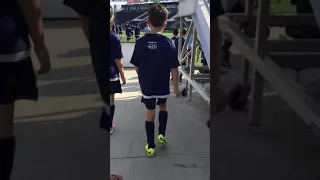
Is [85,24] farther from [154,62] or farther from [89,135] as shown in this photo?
[154,62]

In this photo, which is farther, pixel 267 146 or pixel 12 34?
pixel 267 146

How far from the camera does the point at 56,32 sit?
156 centimetres

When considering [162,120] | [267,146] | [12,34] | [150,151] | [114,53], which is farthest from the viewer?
[114,53]

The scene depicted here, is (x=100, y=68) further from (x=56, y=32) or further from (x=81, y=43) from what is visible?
(x=56, y=32)

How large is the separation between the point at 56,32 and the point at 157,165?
1975 millimetres

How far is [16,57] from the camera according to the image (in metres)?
1.54

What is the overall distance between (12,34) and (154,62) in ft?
5.97

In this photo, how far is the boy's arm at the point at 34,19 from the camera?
1.53 metres

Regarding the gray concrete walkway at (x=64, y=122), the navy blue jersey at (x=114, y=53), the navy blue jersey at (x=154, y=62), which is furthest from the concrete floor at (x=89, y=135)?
the navy blue jersey at (x=114, y=53)

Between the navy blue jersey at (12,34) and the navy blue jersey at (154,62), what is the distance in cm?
175

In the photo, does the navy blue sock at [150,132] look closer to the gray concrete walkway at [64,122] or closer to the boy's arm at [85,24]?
the gray concrete walkway at [64,122]

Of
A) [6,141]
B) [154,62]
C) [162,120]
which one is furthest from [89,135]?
[162,120]

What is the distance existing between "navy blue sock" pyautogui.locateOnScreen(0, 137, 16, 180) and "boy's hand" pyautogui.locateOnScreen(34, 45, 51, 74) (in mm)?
371

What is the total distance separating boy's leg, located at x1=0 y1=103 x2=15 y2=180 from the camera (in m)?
1.60
